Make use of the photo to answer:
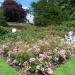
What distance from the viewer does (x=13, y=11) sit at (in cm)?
4669

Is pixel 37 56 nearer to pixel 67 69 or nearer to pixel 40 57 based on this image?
pixel 40 57

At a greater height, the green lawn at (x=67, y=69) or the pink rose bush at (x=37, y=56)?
the pink rose bush at (x=37, y=56)

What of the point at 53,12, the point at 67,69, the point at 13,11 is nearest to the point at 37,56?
the point at 67,69

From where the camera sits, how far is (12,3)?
48.5 m

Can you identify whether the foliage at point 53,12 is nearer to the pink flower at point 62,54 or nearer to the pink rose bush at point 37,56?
the pink rose bush at point 37,56

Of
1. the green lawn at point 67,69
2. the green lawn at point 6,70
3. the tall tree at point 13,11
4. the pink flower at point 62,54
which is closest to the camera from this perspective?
the green lawn at point 6,70

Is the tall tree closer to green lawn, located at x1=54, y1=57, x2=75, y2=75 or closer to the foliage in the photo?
the foliage

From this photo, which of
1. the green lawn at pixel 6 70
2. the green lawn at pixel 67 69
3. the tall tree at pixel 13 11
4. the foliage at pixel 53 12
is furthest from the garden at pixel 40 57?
the tall tree at pixel 13 11

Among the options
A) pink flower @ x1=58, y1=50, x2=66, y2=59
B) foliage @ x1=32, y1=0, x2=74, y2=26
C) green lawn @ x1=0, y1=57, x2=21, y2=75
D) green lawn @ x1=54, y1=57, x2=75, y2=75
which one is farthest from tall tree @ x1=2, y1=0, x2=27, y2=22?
green lawn @ x1=0, y1=57, x2=21, y2=75

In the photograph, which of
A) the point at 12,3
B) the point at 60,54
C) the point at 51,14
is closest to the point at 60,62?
the point at 60,54

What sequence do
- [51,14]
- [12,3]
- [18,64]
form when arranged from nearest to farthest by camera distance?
[18,64]
[51,14]
[12,3]

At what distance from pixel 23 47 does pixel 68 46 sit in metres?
2.90

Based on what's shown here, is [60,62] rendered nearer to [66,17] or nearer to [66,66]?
[66,66]

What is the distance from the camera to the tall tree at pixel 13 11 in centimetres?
4659
